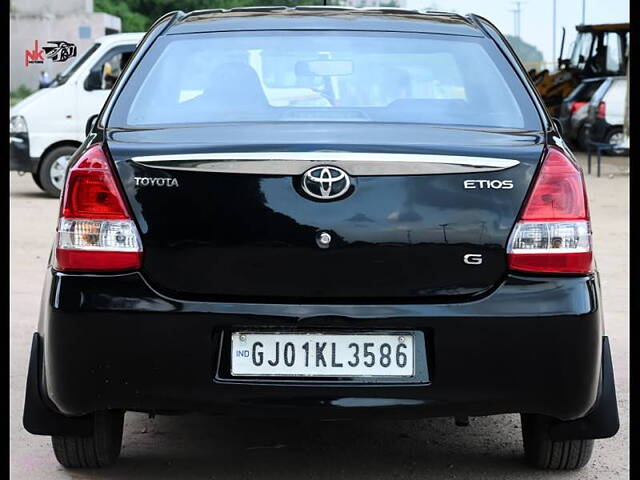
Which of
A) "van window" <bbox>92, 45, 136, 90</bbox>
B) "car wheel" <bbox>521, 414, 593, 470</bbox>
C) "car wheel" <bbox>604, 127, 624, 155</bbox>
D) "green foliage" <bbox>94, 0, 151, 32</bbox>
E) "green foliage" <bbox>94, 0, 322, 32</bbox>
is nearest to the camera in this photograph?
"car wheel" <bbox>521, 414, 593, 470</bbox>

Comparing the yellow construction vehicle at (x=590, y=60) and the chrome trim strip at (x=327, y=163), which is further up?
the chrome trim strip at (x=327, y=163)

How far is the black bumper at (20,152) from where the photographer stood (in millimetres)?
14492

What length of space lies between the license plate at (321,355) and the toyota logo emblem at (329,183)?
0.37m

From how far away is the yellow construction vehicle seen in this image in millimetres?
29219

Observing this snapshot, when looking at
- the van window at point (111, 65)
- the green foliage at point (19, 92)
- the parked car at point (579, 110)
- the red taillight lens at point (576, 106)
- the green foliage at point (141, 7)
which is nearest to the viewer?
the van window at point (111, 65)

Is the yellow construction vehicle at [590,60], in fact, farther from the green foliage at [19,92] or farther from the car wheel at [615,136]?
the green foliage at [19,92]

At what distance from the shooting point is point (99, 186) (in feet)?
12.1

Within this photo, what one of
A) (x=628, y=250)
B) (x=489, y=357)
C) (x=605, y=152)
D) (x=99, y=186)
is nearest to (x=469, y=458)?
(x=489, y=357)

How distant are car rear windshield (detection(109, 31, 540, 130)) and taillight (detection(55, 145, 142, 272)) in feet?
1.17

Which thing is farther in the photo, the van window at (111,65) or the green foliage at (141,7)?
the green foliage at (141,7)

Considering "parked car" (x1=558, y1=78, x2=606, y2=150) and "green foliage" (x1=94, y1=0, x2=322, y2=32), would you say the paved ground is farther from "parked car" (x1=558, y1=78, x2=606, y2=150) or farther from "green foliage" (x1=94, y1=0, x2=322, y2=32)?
"green foliage" (x1=94, y1=0, x2=322, y2=32)

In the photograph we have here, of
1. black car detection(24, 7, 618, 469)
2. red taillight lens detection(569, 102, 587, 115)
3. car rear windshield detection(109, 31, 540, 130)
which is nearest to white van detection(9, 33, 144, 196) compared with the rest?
car rear windshield detection(109, 31, 540, 130)

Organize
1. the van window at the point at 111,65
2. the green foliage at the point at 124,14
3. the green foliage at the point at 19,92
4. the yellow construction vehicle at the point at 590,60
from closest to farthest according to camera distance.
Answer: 1. the van window at the point at 111,65
2. the yellow construction vehicle at the point at 590,60
3. the green foliage at the point at 19,92
4. the green foliage at the point at 124,14

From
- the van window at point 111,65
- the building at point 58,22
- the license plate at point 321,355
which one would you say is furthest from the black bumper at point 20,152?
the license plate at point 321,355
